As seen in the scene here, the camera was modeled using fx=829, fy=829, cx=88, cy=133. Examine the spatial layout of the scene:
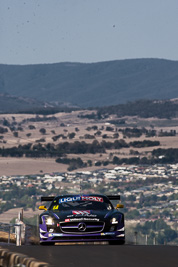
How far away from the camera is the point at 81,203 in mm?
21156

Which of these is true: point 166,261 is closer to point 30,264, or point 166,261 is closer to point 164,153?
point 30,264

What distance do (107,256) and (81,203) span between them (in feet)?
18.3

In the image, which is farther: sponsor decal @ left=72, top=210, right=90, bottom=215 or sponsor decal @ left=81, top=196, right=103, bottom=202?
sponsor decal @ left=81, top=196, right=103, bottom=202

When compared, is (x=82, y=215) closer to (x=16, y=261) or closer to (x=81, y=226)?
(x=81, y=226)

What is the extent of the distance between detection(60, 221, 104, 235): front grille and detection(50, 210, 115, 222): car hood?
13cm

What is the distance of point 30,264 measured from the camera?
12859 millimetres

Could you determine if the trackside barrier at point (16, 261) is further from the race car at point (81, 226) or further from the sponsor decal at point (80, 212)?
the sponsor decal at point (80, 212)

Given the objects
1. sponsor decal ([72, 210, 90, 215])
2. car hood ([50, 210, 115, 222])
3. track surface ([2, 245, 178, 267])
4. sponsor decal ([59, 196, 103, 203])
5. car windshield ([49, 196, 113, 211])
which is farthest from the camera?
sponsor decal ([59, 196, 103, 203])

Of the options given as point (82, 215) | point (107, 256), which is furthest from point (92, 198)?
point (107, 256)

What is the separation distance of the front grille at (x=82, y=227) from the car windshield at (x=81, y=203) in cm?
118

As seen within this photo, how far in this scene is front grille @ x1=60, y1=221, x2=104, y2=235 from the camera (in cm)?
1939

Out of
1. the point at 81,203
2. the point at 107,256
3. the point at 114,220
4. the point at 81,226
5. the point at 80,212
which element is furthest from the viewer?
the point at 81,203

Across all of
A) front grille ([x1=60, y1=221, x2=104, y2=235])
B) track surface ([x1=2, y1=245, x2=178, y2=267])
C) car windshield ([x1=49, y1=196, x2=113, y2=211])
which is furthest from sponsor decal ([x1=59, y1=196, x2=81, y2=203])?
track surface ([x1=2, y1=245, x2=178, y2=267])

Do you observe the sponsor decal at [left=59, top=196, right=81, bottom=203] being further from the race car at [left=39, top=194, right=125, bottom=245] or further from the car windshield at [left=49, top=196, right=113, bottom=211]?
the race car at [left=39, top=194, right=125, bottom=245]
